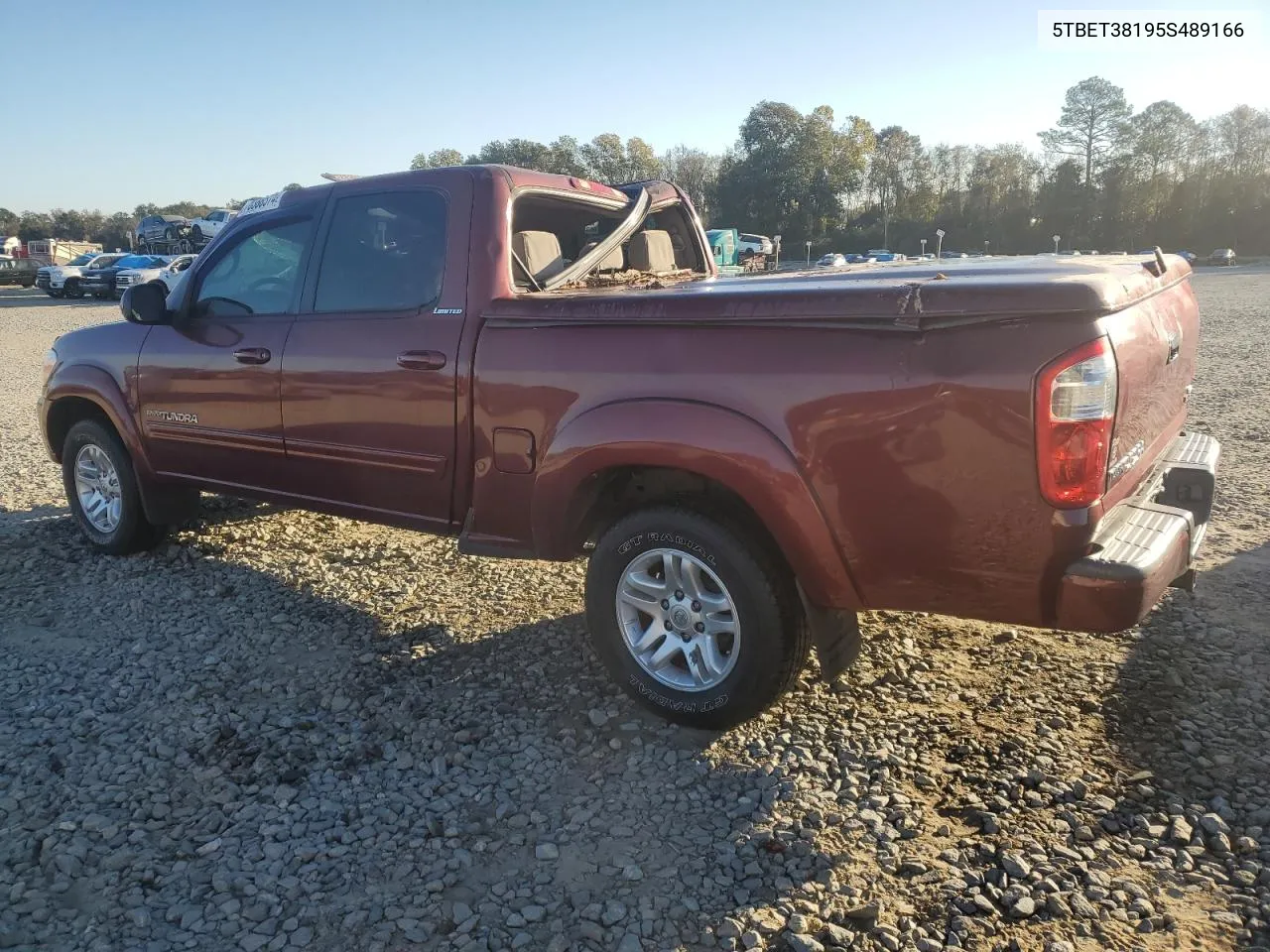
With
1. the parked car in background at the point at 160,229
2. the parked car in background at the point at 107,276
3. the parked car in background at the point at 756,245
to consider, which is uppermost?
the parked car in background at the point at 160,229

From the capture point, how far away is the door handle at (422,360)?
3.78 m

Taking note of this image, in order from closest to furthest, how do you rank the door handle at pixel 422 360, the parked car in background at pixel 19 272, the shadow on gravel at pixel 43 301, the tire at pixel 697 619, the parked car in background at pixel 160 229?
1. the tire at pixel 697 619
2. the door handle at pixel 422 360
3. the shadow on gravel at pixel 43 301
4. the parked car in background at pixel 160 229
5. the parked car in background at pixel 19 272

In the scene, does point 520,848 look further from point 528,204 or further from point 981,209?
point 981,209

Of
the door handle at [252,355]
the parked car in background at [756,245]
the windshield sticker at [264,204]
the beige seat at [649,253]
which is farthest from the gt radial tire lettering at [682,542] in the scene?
the parked car in background at [756,245]

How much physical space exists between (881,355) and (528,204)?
2.31m

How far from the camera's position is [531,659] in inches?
159

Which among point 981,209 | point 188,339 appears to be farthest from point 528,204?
point 981,209

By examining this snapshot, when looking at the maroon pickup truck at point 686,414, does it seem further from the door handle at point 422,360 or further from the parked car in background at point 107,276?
the parked car in background at point 107,276

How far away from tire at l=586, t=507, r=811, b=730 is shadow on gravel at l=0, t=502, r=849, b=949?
0.19m

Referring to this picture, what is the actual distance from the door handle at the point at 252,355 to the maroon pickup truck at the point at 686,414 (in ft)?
0.13

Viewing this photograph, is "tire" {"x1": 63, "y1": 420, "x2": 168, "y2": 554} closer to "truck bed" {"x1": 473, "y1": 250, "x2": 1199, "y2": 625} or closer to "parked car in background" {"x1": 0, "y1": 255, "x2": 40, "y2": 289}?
"truck bed" {"x1": 473, "y1": 250, "x2": 1199, "y2": 625}

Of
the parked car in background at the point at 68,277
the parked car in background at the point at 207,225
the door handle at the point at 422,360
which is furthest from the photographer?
the parked car in background at the point at 68,277

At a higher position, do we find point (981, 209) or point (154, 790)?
point (981, 209)

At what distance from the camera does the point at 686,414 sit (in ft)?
10.1
